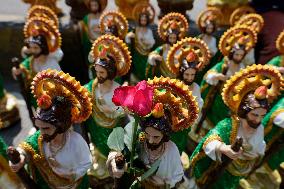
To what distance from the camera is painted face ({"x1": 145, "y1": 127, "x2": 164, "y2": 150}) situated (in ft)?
6.24

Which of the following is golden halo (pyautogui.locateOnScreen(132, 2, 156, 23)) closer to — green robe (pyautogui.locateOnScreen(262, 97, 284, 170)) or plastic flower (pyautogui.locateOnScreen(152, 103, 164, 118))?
green robe (pyautogui.locateOnScreen(262, 97, 284, 170))

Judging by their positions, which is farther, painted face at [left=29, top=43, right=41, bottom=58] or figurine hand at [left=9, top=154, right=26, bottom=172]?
painted face at [left=29, top=43, right=41, bottom=58]

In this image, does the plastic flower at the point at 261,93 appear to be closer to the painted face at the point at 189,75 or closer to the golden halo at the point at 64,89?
the painted face at the point at 189,75

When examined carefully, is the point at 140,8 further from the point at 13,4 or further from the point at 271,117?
the point at 13,4

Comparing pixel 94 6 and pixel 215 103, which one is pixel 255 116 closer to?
pixel 215 103

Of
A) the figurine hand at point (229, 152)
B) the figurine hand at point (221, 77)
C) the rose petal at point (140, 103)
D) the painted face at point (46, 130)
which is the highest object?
the rose petal at point (140, 103)

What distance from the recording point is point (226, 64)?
11.4ft

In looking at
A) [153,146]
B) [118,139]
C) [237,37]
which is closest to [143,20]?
[237,37]

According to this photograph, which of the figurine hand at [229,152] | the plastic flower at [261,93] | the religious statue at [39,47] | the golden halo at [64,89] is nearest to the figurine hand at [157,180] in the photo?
the figurine hand at [229,152]

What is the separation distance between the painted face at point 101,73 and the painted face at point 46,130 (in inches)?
31.9

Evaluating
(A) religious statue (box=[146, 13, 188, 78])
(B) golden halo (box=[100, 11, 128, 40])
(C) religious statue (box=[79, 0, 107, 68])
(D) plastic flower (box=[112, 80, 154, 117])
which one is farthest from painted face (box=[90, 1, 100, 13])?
(D) plastic flower (box=[112, 80, 154, 117])

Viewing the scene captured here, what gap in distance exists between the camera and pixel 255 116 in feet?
7.17

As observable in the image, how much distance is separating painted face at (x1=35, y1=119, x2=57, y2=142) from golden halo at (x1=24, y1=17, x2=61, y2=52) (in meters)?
1.41

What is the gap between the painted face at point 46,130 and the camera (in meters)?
1.94
